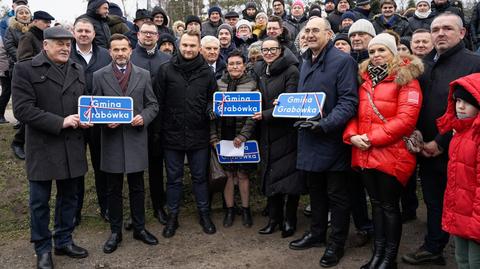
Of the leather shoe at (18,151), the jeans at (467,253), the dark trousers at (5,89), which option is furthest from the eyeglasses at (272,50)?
the dark trousers at (5,89)

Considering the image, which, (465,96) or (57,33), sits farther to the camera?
(57,33)

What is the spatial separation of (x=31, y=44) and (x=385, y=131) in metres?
4.91

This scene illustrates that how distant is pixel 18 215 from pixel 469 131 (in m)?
6.04

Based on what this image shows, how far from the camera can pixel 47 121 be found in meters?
4.25

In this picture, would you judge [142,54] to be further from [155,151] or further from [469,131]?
[469,131]

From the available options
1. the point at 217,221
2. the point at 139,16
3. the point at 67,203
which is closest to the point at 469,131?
the point at 217,221

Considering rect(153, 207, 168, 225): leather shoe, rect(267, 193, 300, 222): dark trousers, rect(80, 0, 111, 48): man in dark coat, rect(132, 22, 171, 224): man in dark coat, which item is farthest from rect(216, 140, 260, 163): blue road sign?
rect(80, 0, 111, 48): man in dark coat

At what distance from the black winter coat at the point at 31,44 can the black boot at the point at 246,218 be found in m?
3.69

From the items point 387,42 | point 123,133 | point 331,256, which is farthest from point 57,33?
point 331,256

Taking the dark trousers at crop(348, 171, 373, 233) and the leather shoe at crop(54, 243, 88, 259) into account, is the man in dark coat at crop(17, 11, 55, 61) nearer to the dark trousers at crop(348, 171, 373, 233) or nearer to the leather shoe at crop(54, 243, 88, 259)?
the leather shoe at crop(54, 243, 88, 259)

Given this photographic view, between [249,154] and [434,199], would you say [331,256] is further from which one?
[249,154]

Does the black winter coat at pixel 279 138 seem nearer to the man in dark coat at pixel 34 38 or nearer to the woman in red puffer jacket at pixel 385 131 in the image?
the woman in red puffer jacket at pixel 385 131

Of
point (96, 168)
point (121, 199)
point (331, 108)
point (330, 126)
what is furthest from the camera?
point (96, 168)

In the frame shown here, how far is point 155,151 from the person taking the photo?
18.2 ft
